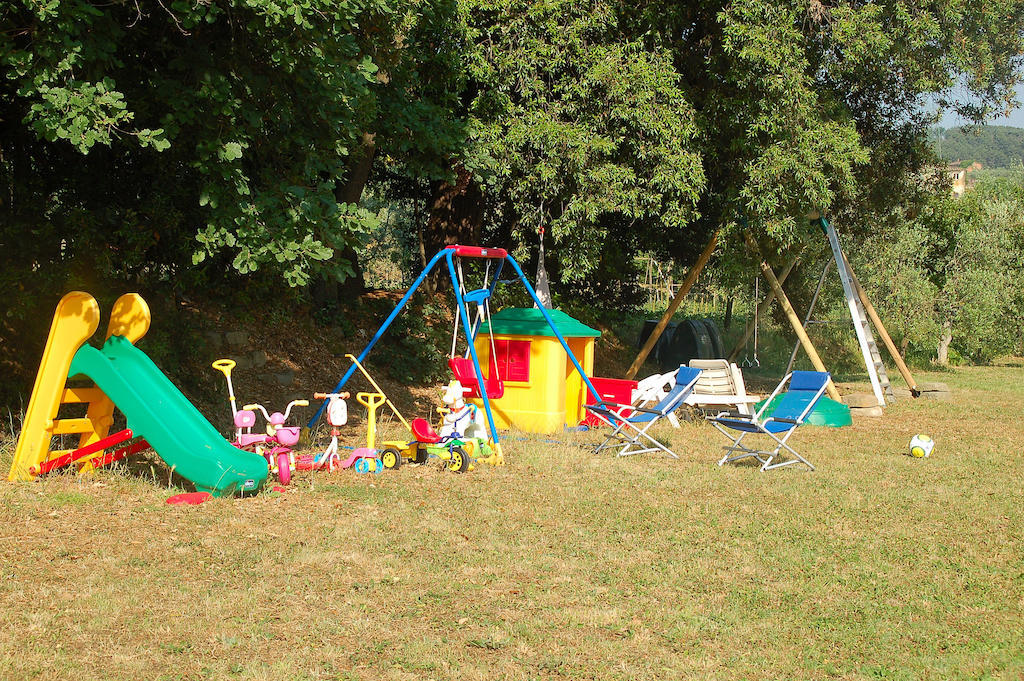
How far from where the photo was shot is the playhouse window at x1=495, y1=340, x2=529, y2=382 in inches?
481

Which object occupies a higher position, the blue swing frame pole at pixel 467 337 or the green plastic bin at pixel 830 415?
the blue swing frame pole at pixel 467 337

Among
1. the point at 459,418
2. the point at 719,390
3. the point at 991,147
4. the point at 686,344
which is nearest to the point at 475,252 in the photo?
the point at 459,418

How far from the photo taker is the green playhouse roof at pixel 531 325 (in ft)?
40.1

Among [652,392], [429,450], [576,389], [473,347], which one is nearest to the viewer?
[429,450]

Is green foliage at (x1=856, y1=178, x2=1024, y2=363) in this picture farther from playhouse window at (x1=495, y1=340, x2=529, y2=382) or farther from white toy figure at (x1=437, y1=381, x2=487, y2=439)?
white toy figure at (x1=437, y1=381, x2=487, y2=439)

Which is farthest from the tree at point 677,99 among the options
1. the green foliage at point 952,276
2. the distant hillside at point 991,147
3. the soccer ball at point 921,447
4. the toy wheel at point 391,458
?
the distant hillside at point 991,147

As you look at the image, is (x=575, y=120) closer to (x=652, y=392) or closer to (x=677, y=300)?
(x=677, y=300)

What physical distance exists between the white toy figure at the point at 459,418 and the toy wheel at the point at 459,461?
20 centimetres

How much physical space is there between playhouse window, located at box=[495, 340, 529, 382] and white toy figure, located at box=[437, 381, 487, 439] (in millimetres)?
1967

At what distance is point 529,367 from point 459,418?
250cm

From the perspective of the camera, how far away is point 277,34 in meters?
8.80

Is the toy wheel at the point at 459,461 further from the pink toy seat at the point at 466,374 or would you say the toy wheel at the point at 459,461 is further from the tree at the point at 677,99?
the tree at the point at 677,99

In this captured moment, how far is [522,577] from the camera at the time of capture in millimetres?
6121

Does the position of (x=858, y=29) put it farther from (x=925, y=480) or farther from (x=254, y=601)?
(x=254, y=601)
